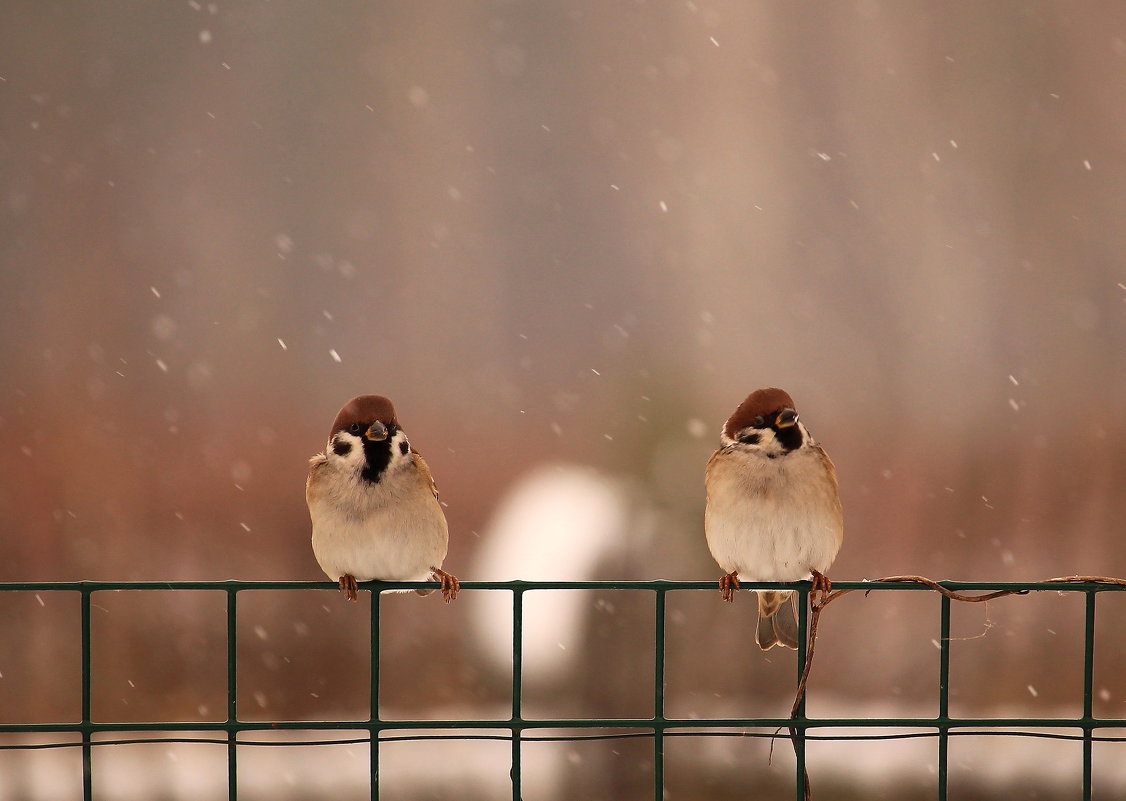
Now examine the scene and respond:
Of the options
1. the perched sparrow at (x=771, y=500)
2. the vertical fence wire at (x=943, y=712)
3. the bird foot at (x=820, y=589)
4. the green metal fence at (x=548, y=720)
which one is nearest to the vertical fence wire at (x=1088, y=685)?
the green metal fence at (x=548, y=720)

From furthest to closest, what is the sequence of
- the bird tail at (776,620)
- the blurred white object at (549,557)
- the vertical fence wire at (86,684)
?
the blurred white object at (549,557)
the bird tail at (776,620)
the vertical fence wire at (86,684)

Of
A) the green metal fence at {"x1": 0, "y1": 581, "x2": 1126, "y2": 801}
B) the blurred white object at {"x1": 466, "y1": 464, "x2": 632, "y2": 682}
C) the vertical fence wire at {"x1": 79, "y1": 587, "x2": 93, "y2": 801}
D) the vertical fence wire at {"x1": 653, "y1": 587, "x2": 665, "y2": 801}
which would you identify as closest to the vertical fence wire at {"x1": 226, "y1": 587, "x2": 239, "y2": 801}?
the green metal fence at {"x1": 0, "y1": 581, "x2": 1126, "y2": 801}

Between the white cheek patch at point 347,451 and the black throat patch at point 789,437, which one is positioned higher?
the black throat patch at point 789,437

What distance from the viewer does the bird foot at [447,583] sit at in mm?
1513

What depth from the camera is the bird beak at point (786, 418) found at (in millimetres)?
1914

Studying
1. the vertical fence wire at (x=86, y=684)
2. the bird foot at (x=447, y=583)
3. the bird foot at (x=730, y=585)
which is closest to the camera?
the vertical fence wire at (x=86, y=684)

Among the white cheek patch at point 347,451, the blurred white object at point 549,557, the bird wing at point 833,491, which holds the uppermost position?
the white cheek patch at point 347,451

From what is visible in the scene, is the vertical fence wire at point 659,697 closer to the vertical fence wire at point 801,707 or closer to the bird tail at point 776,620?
the vertical fence wire at point 801,707

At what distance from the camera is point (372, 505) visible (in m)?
1.95

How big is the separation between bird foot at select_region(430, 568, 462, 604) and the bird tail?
1.88 feet

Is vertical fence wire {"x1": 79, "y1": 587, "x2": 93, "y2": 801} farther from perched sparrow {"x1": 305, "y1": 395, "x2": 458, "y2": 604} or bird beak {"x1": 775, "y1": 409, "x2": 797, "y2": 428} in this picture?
bird beak {"x1": 775, "y1": 409, "x2": 797, "y2": 428}

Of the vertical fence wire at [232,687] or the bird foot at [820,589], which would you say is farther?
the bird foot at [820,589]

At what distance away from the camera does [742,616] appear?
17.4ft

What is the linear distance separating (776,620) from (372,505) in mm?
765
